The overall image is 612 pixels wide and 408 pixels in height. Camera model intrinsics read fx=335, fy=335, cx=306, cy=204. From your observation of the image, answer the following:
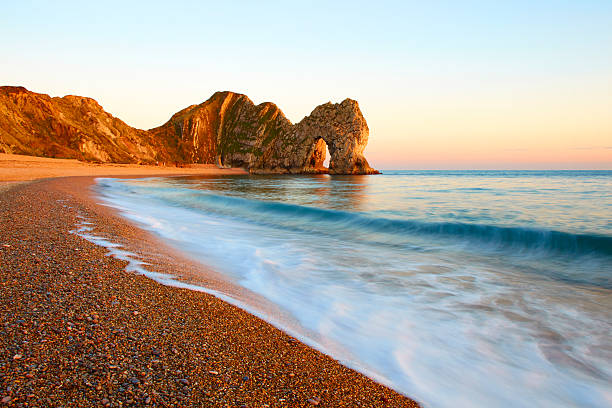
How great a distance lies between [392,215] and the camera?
1423 centimetres

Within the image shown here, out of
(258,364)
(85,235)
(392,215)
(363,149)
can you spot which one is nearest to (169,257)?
(85,235)

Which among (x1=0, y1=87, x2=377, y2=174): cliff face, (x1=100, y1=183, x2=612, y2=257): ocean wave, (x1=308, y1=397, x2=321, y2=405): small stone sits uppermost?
(x1=0, y1=87, x2=377, y2=174): cliff face

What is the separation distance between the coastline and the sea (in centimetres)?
54

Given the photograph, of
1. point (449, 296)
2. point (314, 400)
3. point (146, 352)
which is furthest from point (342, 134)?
point (314, 400)

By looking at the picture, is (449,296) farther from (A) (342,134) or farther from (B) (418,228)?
(A) (342,134)

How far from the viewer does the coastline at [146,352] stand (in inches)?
75.9

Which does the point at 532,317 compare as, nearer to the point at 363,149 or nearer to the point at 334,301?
the point at 334,301

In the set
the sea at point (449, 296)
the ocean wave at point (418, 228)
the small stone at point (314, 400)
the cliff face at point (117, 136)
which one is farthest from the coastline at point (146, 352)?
the cliff face at point (117, 136)

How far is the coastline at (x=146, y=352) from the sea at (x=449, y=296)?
0.54 m

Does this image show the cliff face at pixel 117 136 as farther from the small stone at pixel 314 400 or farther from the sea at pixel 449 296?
the small stone at pixel 314 400

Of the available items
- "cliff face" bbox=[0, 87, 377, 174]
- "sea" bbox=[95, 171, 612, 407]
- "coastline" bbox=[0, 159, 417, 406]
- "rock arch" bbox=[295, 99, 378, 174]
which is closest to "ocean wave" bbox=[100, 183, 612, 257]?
"sea" bbox=[95, 171, 612, 407]

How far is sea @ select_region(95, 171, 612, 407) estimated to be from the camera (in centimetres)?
293

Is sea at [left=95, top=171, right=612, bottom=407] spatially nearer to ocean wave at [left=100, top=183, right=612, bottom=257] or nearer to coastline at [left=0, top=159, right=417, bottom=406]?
ocean wave at [left=100, top=183, right=612, bottom=257]

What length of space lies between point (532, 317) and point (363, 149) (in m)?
84.7
